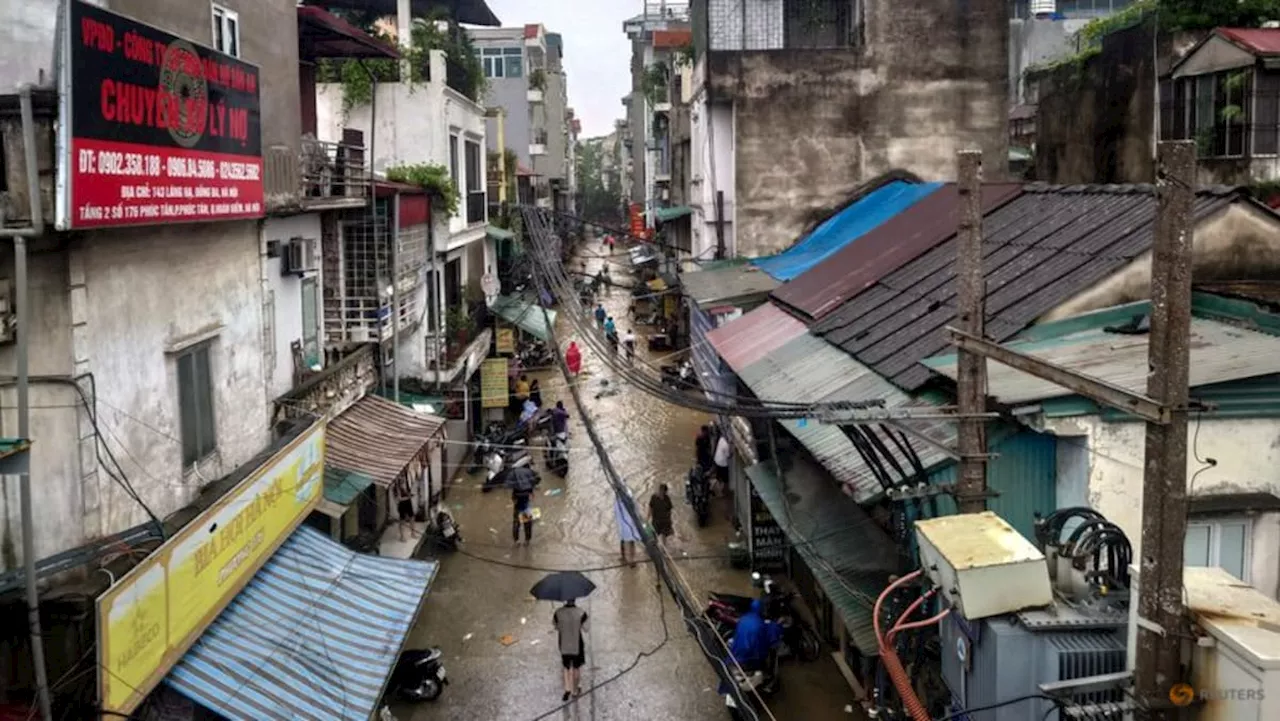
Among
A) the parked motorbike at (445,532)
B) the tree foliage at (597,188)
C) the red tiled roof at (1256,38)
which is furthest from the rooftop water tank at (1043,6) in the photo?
the tree foliage at (597,188)

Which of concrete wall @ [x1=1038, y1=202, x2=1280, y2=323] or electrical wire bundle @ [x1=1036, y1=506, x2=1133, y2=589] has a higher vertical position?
concrete wall @ [x1=1038, y1=202, x2=1280, y2=323]

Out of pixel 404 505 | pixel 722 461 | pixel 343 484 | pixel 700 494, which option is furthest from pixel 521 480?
pixel 343 484

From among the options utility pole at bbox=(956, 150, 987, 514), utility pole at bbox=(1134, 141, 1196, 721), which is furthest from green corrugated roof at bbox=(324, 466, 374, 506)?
utility pole at bbox=(1134, 141, 1196, 721)

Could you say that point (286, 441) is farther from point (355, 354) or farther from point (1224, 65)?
point (1224, 65)

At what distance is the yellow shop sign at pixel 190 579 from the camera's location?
26.0 ft

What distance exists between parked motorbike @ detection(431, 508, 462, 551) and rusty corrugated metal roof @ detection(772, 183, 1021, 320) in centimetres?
747

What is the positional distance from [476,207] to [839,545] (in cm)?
1961

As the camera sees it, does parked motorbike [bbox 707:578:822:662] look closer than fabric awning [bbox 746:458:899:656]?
No

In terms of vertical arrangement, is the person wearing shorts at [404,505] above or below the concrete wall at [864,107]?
below

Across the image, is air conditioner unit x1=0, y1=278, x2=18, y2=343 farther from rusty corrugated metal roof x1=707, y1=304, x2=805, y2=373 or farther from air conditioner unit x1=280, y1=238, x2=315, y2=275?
rusty corrugated metal roof x1=707, y1=304, x2=805, y2=373

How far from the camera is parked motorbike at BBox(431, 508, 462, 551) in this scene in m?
20.2

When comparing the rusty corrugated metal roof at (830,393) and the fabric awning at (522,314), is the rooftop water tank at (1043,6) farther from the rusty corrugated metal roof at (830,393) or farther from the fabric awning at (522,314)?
the rusty corrugated metal roof at (830,393)

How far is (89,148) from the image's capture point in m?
8.04

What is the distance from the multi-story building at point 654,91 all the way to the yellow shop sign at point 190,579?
27.8 meters
